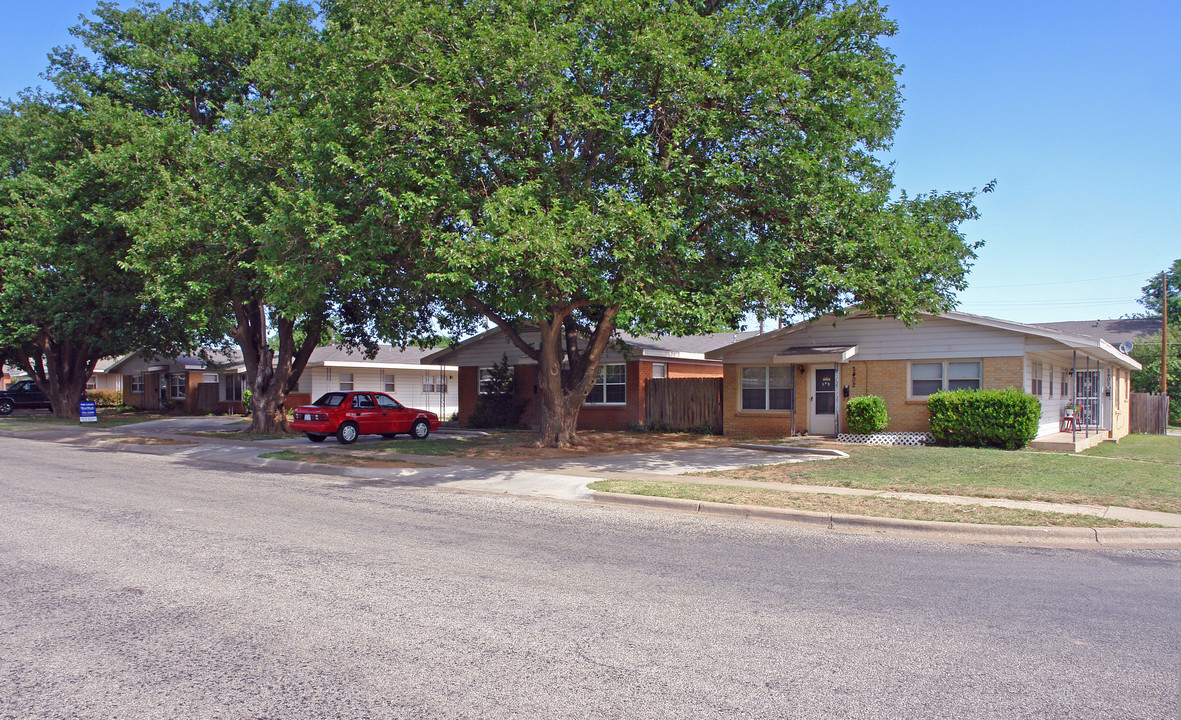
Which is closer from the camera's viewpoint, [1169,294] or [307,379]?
[307,379]

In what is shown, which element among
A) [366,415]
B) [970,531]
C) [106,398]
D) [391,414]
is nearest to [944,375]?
[970,531]

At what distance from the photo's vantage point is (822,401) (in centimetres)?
2348

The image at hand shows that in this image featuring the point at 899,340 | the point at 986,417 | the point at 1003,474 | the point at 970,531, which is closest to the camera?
the point at 970,531

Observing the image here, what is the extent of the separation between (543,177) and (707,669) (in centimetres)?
1220

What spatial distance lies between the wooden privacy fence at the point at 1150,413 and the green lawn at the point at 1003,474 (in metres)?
13.6

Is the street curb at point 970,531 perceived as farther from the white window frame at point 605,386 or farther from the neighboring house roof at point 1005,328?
the white window frame at point 605,386

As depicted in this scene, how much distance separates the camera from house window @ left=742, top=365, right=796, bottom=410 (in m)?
24.0

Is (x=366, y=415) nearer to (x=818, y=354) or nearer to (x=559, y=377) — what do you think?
(x=559, y=377)

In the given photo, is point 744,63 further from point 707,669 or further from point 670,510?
point 707,669

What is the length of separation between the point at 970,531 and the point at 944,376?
13.1 metres

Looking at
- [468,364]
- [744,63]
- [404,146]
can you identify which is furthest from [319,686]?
[468,364]

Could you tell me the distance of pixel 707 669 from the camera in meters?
4.79

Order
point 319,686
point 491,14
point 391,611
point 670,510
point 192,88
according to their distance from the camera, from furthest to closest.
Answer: point 192,88, point 491,14, point 670,510, point 391,611, point 319,686

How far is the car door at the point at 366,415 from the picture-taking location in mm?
22906
